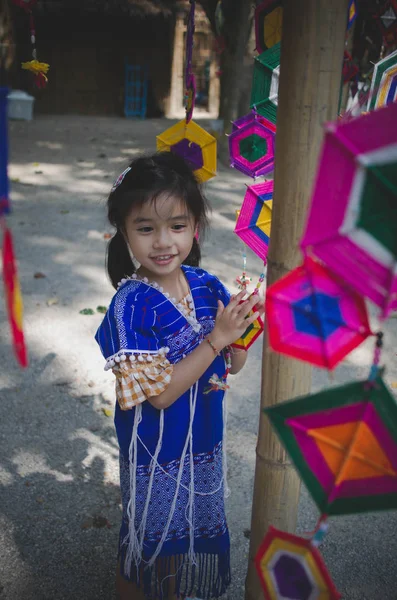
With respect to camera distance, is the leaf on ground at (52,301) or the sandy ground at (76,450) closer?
the sandy ground at (76,450)

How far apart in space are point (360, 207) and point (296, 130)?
43 cm

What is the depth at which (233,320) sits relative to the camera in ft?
3.72

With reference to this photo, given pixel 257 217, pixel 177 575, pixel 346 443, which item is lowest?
pixel 177 575

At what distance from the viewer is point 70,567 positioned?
169cm

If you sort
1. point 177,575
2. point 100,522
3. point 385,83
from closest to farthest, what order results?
point 385,83 < point 177,575 < point 100,522

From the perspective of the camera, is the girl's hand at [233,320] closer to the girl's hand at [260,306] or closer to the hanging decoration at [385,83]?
the girl's hand at [260,306]

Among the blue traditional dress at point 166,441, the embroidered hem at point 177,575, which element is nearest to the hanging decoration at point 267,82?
the blue traditional dress at point 166,441

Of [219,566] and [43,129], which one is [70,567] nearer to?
[219,566]

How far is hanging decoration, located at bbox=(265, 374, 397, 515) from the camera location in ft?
1.88

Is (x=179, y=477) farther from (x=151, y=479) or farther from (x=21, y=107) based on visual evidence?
(x=21, y=107)

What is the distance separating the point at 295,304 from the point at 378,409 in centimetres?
14

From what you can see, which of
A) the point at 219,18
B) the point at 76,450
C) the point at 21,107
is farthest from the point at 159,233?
the point at 21,107

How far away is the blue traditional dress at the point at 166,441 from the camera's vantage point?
3.92 ft

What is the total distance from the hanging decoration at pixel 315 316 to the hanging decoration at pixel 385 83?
67 centimetres
